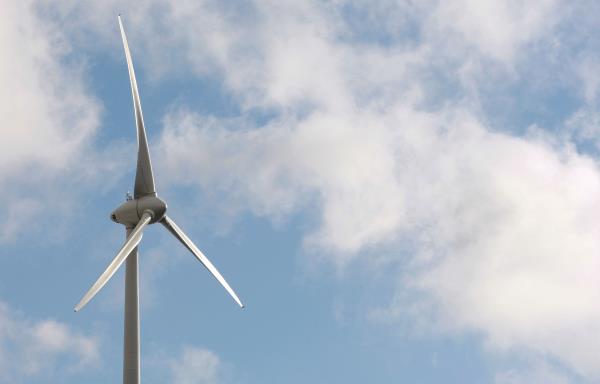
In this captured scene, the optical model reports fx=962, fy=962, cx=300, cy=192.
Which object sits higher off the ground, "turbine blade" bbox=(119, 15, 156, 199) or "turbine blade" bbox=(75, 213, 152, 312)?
"turbine blade" bbox=(119, 15, 156, 199)

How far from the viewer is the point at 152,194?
187 ft

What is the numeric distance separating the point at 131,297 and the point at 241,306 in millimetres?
8459

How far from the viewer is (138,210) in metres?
55.9

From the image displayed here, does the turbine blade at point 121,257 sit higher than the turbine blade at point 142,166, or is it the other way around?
the turbine blade at point 142,166

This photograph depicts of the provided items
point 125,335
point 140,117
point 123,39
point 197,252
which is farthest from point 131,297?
point 123,39

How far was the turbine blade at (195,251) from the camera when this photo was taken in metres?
57.3

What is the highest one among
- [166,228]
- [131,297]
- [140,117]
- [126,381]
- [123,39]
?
[123,39]

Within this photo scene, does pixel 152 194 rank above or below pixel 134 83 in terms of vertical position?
below

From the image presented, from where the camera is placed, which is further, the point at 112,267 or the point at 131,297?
the point at 131,297

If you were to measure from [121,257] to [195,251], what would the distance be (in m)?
7.98

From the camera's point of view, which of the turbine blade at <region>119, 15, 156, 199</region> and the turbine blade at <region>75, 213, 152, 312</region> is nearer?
the turbine blade at <region>75, 213, 152, 312</region>

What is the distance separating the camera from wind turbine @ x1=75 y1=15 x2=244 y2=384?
171 ft

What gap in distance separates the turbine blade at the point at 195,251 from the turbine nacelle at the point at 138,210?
2.99ft

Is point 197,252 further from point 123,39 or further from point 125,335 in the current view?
point 123,39
